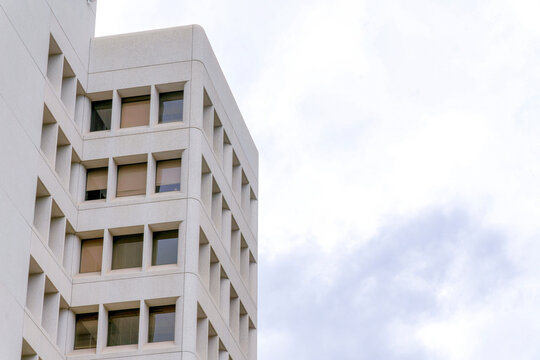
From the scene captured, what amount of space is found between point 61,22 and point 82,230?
9737mm

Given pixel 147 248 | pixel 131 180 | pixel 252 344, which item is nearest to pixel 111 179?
pixel 131 180

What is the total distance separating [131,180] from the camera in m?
61.9

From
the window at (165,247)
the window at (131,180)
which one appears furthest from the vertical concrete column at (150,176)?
the window at (165,247)

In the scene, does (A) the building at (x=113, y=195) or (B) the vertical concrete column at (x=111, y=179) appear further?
(B) the vertical concrete column at (x=111, y=179)

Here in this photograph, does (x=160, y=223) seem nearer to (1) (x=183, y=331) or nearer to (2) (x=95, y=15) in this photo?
(1) (x=183, y=331)

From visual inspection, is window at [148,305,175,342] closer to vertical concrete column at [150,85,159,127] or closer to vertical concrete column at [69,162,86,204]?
vertical concrete column at [69,162,86,204]

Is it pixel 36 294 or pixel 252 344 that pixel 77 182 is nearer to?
pixel 36 294

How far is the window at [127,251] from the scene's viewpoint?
2349 inches

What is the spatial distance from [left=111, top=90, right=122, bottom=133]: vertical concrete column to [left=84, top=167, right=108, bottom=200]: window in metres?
2.16

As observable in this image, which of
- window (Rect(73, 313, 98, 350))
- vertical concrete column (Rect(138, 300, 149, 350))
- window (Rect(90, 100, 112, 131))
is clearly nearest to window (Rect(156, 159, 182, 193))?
window (Rect(90, 100, 112, 131))

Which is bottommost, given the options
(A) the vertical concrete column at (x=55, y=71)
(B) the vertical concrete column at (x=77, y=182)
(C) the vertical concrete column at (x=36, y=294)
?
(C) the vertical concrete column at (x=36, y=294)

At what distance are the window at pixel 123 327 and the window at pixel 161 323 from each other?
70cm

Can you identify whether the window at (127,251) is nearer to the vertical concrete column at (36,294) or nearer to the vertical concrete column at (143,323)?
the vertical concrete column at (143,323)

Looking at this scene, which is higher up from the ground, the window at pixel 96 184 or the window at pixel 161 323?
the window at pixel 96 184
